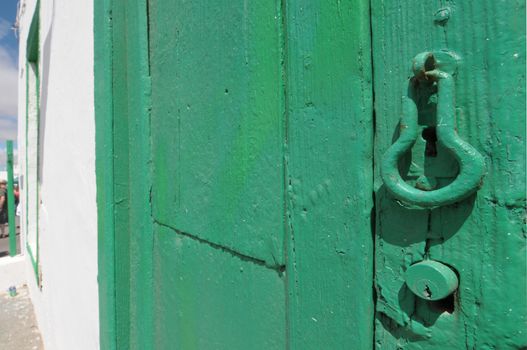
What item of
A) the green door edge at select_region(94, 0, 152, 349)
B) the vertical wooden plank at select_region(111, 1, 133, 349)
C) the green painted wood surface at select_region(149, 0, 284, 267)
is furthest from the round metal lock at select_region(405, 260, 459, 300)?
the vertical wooden plank at select_region(111, 1, 133, 349)

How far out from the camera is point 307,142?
2.13 ft

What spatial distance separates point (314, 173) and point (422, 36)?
10.7 inches

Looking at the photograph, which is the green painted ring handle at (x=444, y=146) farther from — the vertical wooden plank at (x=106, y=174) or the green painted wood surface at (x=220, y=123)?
the vertical wooden plank at (x=106, y=174)

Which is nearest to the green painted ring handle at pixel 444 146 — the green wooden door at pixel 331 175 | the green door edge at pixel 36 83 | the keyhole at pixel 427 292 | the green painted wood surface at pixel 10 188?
the green wooden door at pixel 331 175

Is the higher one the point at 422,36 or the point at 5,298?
the point at 422,36

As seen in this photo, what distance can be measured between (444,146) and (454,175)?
43 millimetres

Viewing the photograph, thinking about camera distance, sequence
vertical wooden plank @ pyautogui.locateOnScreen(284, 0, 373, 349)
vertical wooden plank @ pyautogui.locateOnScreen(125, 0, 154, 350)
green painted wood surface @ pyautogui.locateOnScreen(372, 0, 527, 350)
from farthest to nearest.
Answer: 1. vertical wooden plank @ pyautogui.locateOnScreen(125, 0, 154, 350)
2. vertical wooden plank @ pyautogui.locateOnScreen(284, 0, 373, 349)
3. green painted wood surface @ pyautogui.locateOnScreen(372, 0, 527, 350)

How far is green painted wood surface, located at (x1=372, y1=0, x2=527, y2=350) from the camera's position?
0.43 m

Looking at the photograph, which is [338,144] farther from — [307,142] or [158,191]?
[158,191]

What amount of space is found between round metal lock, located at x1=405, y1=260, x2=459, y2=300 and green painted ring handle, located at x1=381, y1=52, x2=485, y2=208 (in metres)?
0.08

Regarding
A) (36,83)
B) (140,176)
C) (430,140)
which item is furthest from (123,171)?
(36,83)

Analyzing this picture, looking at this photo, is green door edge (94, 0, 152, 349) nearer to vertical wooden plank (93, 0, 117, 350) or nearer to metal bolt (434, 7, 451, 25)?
vertical wooden plank (93, 0, 117, 350)

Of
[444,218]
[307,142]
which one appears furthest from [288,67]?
[444,218]

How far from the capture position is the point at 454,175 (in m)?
0.47
